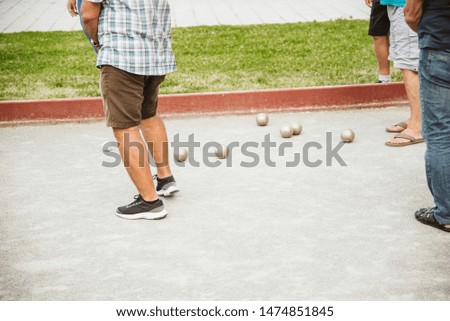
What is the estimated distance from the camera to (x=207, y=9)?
46.4 feet

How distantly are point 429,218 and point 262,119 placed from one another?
9.29 ft

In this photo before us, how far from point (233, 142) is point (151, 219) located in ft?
6.65

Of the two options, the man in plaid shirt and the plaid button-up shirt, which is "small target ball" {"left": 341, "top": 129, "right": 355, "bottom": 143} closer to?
the man in plaid shirt

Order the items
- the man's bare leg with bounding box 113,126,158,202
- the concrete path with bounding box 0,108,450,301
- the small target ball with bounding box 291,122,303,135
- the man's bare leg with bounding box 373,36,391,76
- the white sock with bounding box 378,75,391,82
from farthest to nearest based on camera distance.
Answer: the white sock with bounding box 378,75,391,82
the man's bare leg with bounding box 373,36,391,76
the small target ball with bounding box 291,122,303,135
the man's bare leg with bounding box 113,126,158,202
the concrete path with bounding box 0,108,450,301

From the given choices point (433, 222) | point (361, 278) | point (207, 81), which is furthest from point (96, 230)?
point (207, 81)

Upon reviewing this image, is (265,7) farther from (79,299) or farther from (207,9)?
(79,299)

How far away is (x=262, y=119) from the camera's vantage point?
23.5 ft

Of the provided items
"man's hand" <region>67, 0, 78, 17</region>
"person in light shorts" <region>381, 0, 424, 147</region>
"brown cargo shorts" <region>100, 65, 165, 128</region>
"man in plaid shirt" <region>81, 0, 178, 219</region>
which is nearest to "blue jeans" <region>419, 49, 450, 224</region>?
"man in plaid shirt" <region>81, 0, 178, 219</region>

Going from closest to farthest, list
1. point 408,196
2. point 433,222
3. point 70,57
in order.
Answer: point 433,222
point 408,196
point 70,57

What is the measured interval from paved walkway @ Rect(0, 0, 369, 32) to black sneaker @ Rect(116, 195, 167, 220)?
794 cm

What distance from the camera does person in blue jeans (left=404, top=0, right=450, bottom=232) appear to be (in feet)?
13.8

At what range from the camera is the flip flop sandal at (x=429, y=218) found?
452cm

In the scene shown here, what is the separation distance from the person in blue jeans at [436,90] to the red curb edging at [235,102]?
10.8ft

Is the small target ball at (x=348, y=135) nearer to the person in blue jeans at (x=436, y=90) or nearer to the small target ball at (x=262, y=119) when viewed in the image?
the small target ball at (x=262, y=119)
